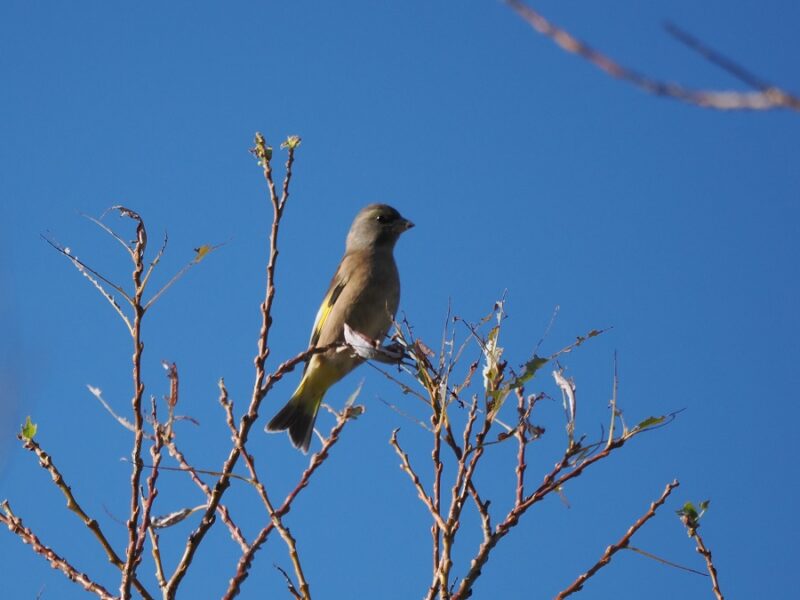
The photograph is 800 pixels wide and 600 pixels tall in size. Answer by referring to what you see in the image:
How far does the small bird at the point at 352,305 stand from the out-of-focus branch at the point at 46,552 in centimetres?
312

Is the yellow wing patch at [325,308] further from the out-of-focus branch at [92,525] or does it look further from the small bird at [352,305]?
the out-of-focus branch at [92,525]

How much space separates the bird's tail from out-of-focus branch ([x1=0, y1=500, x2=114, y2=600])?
139 inches

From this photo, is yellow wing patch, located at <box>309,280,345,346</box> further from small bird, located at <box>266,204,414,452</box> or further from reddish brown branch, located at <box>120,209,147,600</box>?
reddish brown branch, located at <box>120,209,147,600</box>

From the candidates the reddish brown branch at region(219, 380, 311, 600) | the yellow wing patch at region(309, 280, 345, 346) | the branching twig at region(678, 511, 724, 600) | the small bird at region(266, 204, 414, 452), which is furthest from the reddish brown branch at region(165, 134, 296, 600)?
the yellow wing patch at region(309, 280, 345, 346)

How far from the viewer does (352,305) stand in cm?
719

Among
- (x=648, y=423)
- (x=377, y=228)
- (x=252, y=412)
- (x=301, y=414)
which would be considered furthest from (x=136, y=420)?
(x=377, y=228)

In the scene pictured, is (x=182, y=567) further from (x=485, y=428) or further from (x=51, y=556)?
(x=485, y=428)

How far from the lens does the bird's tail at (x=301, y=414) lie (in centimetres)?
672

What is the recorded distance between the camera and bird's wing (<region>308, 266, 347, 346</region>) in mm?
7316

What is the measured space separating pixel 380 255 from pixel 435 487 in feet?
15.4

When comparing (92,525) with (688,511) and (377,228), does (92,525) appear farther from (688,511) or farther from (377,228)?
(377,228)

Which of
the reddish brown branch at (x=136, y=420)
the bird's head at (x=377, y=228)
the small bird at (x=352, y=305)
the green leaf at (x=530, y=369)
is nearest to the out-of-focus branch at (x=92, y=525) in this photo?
the reddish brown branch at (x=136, y=420)

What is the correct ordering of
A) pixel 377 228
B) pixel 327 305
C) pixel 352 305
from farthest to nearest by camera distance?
1. pixel 377 228
2. pixel 327 305
3. pixel 352 305

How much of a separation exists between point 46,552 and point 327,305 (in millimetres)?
4384
